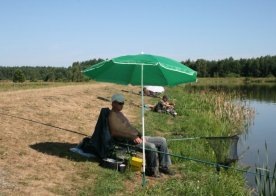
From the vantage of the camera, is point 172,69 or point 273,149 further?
point 273,149

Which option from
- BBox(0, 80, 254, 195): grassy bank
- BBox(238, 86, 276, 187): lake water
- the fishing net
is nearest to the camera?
BBox(0, 80, 254, 195): grassy bank

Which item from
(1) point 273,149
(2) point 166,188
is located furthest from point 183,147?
(1) point 273,149

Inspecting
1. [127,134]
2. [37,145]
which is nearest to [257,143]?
[127,134]

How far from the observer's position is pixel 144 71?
8906 mm

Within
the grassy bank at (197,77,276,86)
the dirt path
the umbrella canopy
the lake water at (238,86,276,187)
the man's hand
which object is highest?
the umbrella canopy

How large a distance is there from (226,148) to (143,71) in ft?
7.96

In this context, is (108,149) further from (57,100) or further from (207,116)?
(207,116)

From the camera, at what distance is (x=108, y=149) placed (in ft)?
29.1

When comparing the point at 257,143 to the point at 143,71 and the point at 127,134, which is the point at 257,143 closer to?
the point at 143,71

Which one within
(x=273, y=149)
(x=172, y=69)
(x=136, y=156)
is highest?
(x=172, y=69)

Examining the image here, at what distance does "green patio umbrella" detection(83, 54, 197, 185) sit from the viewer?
799cm

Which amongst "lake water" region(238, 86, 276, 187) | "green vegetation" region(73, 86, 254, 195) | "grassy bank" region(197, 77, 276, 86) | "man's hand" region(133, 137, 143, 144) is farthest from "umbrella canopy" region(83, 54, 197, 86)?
"grassy bank" region(197, 77, 276, 86)

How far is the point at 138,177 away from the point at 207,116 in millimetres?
12523

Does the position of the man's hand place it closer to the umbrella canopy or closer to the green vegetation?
the green vegetation
